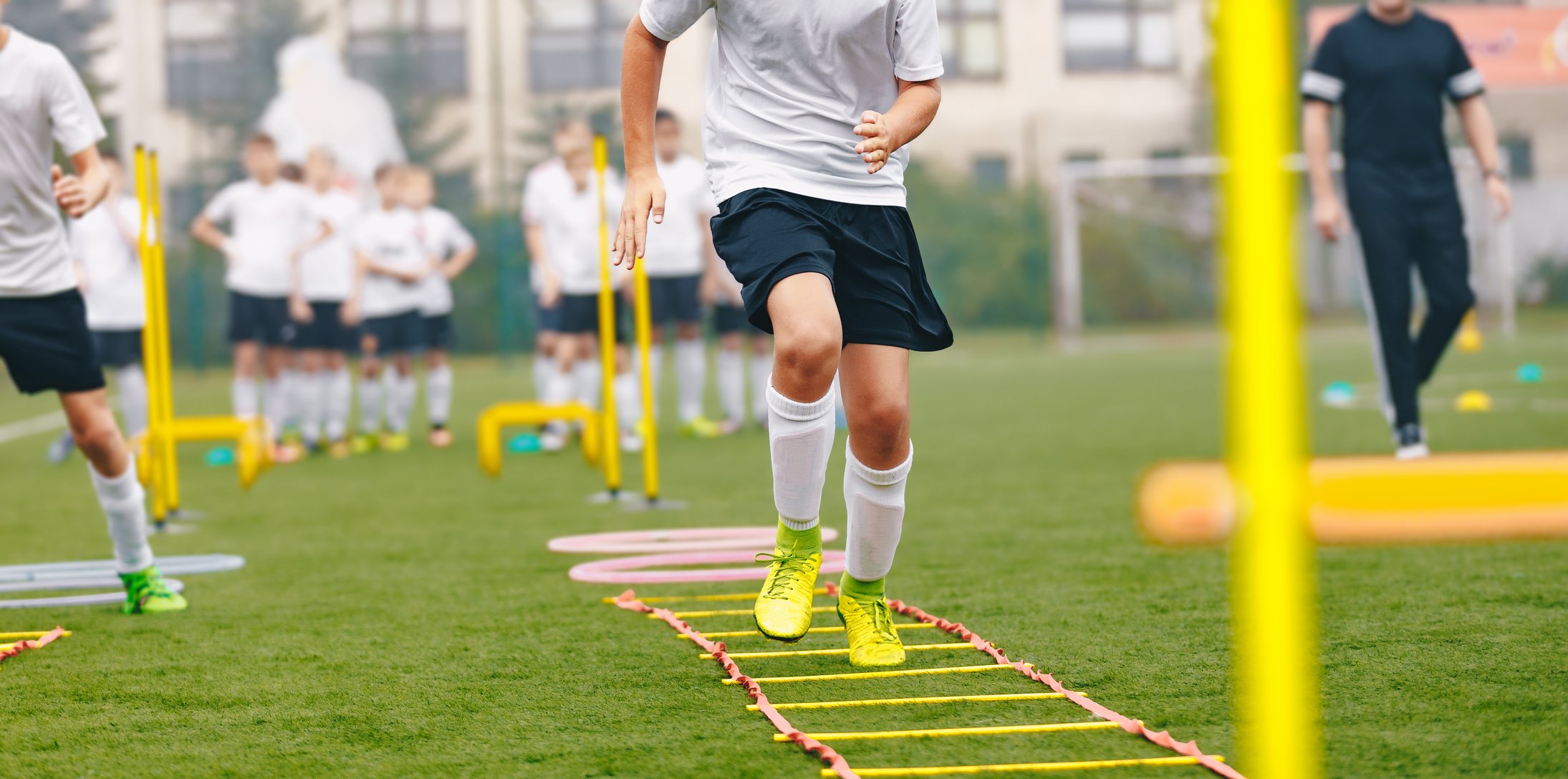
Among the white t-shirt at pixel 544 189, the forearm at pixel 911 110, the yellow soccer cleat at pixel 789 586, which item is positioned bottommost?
the yellow soccer cleat at pixel 789 586

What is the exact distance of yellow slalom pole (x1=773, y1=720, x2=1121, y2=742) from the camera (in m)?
2.83

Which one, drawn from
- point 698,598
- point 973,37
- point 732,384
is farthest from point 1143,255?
point 698,598

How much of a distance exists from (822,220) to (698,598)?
141cm

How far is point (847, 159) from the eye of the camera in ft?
11.8

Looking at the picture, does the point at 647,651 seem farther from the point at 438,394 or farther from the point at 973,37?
the point at 973,37

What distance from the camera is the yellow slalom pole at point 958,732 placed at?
9.30ft

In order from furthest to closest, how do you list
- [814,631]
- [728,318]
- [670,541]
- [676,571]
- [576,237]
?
[728,318] → [576,237] → [670,541] → [676,571] → [814,631]

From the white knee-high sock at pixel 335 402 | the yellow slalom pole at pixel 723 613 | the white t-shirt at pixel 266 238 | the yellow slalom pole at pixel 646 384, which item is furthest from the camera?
the white knee-high sock at pixel 335 402

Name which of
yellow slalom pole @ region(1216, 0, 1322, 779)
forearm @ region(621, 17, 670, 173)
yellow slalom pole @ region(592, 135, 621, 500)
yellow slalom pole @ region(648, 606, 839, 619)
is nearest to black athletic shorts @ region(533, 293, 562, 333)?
yellow slalom pole @ region(592, 135, 621, 500)

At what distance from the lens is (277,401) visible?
11.0m

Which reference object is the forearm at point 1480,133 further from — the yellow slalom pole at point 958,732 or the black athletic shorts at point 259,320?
the black athletic shorts at point 259,320

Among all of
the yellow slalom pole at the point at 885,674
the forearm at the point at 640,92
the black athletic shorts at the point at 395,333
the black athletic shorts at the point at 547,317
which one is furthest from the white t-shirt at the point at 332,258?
the yellow slalom pole at the point at 885,674

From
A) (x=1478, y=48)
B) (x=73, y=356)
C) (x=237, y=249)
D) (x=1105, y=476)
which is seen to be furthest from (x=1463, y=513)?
(x=1478, y=48)

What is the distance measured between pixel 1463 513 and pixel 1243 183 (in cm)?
33
